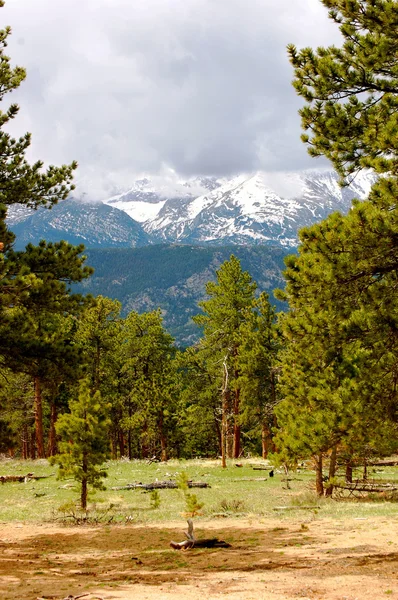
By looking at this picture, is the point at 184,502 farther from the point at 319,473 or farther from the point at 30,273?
the point at 30,273

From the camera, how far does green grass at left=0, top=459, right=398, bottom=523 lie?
16.6 meters

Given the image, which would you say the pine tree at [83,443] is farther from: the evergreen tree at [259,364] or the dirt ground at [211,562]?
the evergreen tree at [259,364]

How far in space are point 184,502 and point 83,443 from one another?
574 cm

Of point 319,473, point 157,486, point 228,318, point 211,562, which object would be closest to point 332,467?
point 319,473

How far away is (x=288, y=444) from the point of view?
17594 millimetres

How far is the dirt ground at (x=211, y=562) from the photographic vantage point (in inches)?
317

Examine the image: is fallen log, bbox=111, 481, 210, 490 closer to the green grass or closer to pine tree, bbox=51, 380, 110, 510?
the green grass

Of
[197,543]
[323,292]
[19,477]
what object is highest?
[323,292]

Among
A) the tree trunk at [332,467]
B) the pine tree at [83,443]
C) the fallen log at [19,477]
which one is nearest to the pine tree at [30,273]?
the pine tree at [83,443]

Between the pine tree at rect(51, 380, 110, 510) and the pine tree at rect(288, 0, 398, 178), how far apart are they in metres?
10.1

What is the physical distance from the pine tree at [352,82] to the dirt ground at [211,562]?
Answer: 7.00 m

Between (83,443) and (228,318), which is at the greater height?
(228,318)

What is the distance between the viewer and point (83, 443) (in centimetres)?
1680

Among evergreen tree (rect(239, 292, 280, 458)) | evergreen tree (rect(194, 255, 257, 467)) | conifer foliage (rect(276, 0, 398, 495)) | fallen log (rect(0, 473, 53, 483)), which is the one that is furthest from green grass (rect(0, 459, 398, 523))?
evergreen tree (rect(194, 255, 257, 467))
